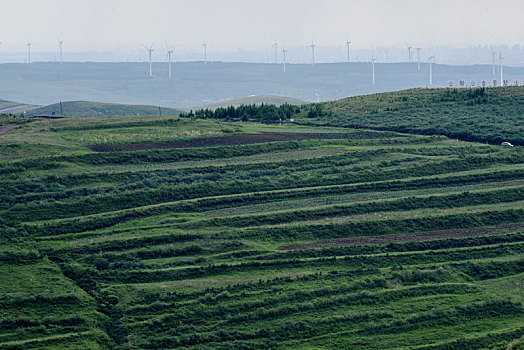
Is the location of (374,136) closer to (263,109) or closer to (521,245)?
(263,109)

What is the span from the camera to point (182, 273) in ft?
228

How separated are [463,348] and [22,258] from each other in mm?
40535

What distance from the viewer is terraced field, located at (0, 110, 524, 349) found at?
199ft

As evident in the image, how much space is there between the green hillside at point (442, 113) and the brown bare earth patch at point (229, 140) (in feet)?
47.3

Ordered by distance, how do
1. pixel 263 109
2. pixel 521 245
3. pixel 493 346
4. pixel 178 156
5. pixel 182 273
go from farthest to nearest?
pixel 263 109
pixel 178 156
pixel 521 245
pixel 182 273
pixel 493 346

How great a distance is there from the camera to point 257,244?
7719 cm

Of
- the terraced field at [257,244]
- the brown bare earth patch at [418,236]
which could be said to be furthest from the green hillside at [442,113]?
the brown bare earth patch at [418,236]

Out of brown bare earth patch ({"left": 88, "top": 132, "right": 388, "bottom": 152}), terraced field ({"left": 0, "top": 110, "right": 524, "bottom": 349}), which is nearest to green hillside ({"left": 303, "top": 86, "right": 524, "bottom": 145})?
terraced field ({"left": 0, "top": 110, "right": 524, "bottom": 349})

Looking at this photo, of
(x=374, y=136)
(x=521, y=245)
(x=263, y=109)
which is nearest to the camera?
(x=521, y=245)

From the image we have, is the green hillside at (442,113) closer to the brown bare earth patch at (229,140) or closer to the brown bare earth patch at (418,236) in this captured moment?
the brown bare earth patch at (229,140)

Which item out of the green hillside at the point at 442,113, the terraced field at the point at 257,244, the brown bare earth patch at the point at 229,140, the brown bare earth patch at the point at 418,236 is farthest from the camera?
the green hillside at the point at 442,113

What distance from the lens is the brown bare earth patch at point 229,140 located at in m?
112

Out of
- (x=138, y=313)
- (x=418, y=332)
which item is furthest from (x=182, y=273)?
(x=418, y=332)

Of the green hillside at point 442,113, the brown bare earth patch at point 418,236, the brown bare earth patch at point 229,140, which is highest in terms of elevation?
the green hillside at point 442,113
